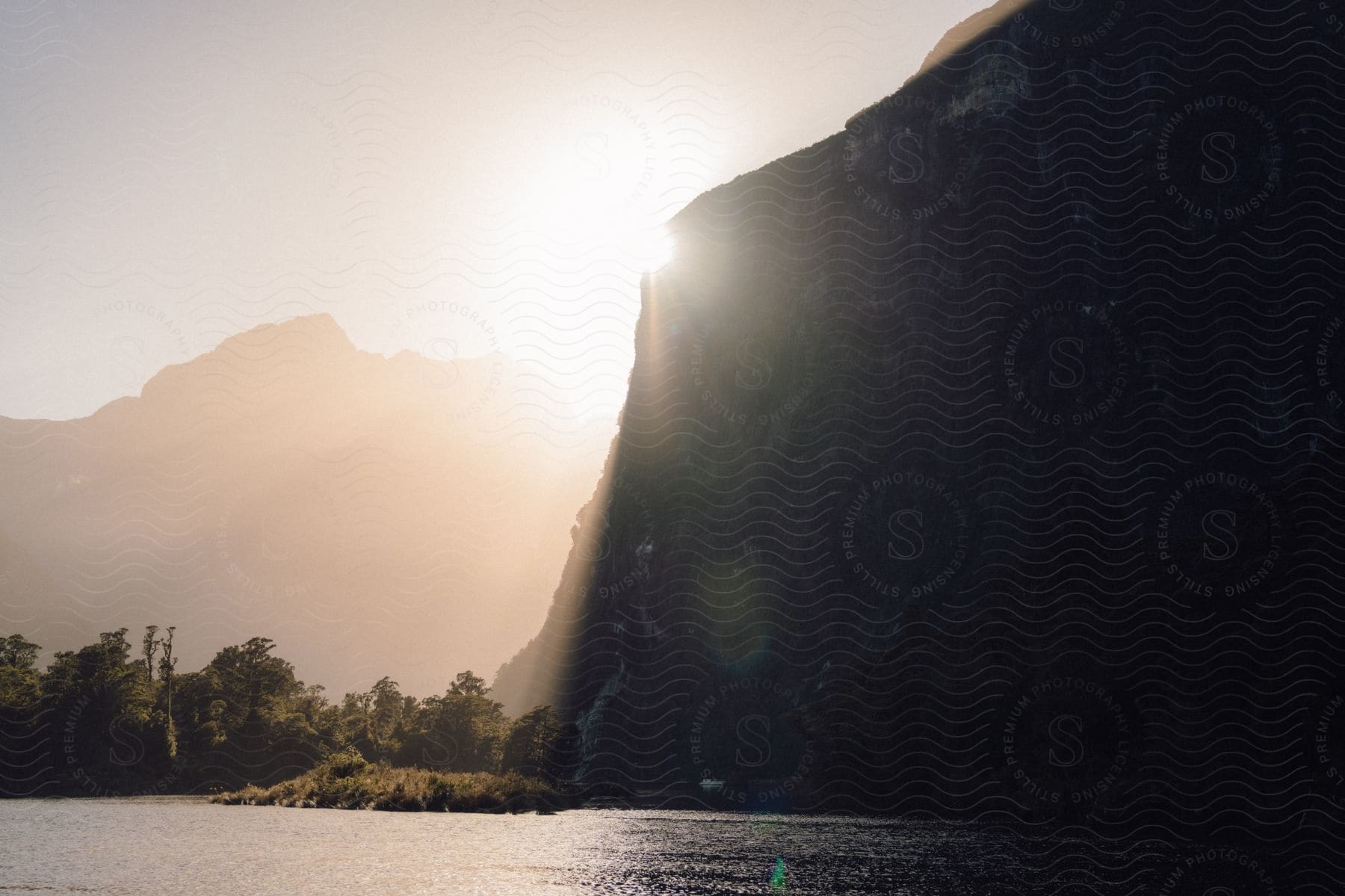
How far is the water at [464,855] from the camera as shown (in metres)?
32.6

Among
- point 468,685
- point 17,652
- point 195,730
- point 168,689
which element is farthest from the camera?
point 468,685

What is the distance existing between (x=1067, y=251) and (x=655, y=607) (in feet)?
224

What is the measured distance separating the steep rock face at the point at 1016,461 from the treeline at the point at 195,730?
1378cm

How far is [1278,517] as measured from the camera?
3440 inches

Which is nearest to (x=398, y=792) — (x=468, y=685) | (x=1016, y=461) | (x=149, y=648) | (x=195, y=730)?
(x=195, y=730)

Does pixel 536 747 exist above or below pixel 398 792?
above

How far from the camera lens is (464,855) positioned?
42.1 metres

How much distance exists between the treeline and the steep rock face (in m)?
13.8

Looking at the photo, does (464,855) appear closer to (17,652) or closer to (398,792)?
(398,792)

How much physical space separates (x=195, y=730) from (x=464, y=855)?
8182 cm

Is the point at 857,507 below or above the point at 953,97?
below

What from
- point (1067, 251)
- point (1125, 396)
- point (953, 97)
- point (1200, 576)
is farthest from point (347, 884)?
point (953, 97)

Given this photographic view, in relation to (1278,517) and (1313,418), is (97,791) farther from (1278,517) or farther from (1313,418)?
(1313,418)

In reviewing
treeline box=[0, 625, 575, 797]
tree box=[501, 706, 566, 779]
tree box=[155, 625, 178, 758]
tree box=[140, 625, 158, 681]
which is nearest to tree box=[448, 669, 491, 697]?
treeline box=[0, 625, 575, 797]
